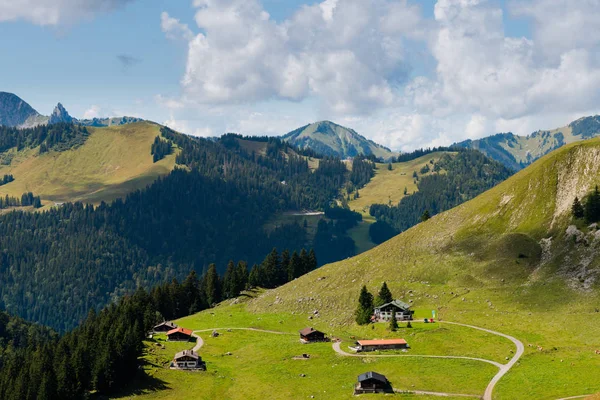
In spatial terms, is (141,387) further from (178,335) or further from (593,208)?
(593,208)

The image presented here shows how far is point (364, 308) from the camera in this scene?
127875 millimetres

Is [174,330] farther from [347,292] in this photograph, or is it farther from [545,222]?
[545,222]

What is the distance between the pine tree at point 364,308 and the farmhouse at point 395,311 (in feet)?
6.91

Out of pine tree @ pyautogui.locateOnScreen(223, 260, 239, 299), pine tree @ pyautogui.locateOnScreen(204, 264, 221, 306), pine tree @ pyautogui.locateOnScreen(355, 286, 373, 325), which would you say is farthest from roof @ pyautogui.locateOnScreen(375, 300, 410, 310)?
pine tree @ pyautogui.locateOnScreen(204, 264, 221, 306)

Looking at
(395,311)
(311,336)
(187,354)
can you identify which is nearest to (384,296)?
(395,311)

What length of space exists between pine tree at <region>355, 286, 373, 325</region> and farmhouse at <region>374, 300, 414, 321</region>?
2105 mm

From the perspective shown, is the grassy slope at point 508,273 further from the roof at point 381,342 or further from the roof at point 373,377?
the roof at point 381,342

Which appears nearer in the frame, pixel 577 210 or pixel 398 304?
pixel 398 304

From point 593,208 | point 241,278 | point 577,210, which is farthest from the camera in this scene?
point 241,278

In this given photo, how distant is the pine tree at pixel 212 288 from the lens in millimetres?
172337

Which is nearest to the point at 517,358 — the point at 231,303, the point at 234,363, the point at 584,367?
the point at 584,367

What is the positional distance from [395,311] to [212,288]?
70.9 m

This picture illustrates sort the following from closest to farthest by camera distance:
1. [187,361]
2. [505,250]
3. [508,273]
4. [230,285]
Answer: [187,361] < [508,273] < [505,250] < [230,285]

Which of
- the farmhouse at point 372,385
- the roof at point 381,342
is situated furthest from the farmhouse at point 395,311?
the farmhouse at point 372,385
